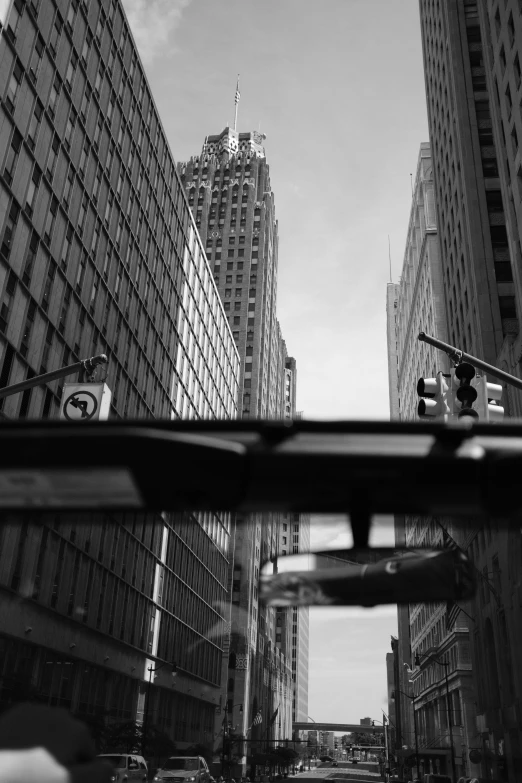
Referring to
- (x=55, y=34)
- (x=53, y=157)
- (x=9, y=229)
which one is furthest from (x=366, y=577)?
(x=55, y=34)

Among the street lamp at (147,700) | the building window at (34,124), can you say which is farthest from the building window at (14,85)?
the street lamp at (147,700)

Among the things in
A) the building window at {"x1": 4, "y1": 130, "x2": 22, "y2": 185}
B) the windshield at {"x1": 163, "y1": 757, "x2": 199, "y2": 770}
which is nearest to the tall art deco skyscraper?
the building window at {"x1": 4, "y1": 130, "x2": 22, "y2": 185}

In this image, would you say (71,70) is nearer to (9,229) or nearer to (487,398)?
(9,229)

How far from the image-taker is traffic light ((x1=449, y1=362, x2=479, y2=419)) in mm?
13211

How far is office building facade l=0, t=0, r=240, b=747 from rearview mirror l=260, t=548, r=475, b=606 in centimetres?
25

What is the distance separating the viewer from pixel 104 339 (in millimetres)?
46219

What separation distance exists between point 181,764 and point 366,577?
101 centimetres

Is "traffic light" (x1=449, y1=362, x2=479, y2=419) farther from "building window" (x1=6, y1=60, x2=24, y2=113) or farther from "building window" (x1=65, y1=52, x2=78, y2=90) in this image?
"building window" (x1=65, y1=52, x2=78, y2=90)

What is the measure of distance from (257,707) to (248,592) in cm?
66

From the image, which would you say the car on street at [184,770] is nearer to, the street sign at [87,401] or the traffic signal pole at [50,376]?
the traffic signal pole at [50,376]

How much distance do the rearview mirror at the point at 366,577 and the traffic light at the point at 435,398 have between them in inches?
425

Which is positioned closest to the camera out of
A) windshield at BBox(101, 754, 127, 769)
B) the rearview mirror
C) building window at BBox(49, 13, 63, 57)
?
windshield at BBox(101, 754, 127, 769)

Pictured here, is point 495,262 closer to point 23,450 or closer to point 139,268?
point 139,268

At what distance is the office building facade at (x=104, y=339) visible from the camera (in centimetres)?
257
